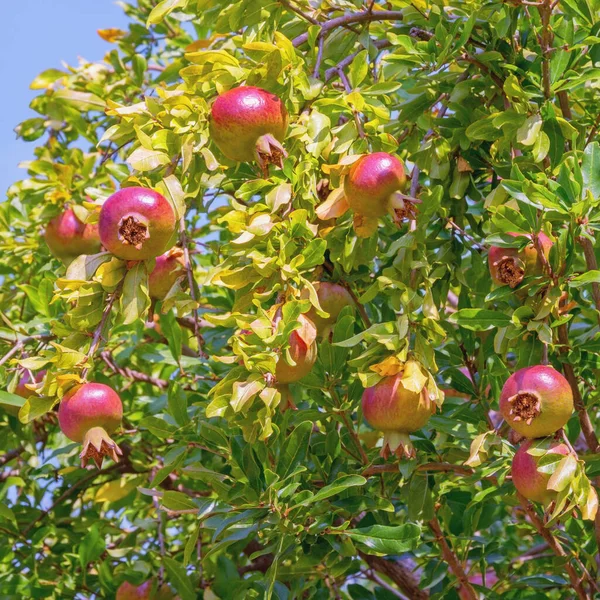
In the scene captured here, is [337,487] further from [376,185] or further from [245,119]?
[245,119]

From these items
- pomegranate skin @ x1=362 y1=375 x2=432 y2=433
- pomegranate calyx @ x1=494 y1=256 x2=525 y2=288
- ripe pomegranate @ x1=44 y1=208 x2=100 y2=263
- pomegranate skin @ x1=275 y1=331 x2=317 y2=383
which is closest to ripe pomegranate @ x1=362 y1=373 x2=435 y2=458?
pomegranate skin @ x1=362 y1=375 x2=432 y2=433

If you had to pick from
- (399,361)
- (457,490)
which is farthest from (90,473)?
(399,361)

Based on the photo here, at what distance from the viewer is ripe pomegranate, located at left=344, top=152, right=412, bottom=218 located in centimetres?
143

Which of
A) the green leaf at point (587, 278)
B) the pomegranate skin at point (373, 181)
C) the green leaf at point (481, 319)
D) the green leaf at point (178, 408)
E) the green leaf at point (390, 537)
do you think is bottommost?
the green leaf at point (390, 537)

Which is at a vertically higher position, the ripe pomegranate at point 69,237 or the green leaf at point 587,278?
the green leaf at point 587,278

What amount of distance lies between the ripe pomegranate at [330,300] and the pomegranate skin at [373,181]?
24 cm

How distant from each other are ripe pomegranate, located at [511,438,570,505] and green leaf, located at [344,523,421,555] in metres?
0.22

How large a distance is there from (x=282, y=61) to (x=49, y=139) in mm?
1686

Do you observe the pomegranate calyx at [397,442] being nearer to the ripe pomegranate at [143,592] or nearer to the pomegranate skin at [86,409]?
the pomegranate skin at [86,409]

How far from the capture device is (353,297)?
1.79 m

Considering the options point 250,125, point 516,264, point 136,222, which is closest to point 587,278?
point 516,264

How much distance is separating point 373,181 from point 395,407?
1.20 feet

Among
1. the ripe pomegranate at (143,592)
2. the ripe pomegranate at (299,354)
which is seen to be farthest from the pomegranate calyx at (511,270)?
the ripe pomegranate at (143,592)

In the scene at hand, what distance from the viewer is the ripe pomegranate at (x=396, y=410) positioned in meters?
1.43
